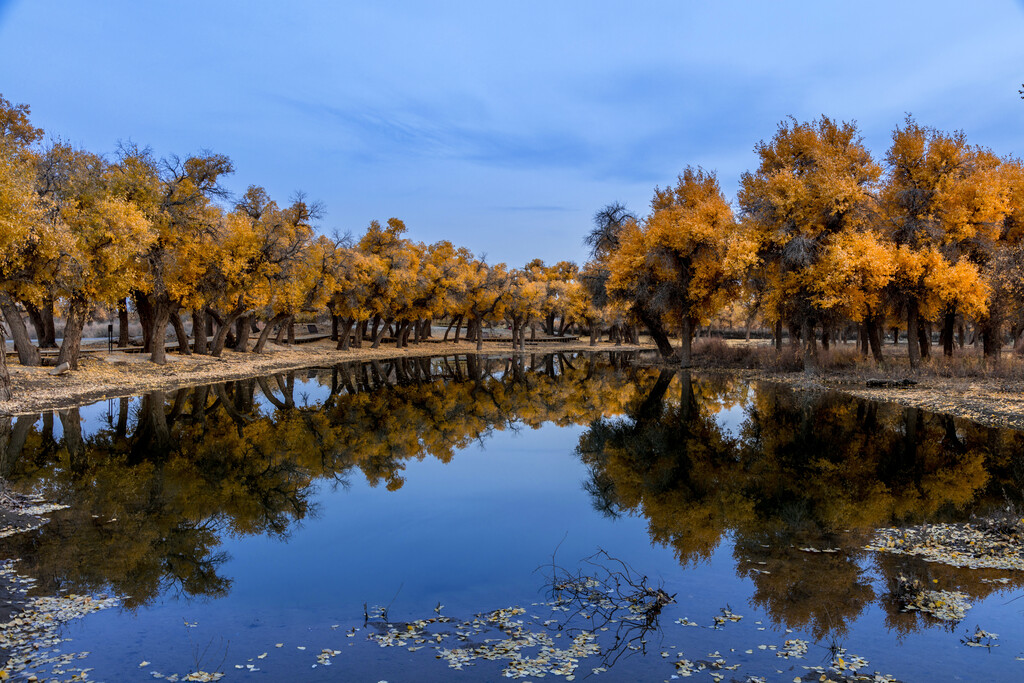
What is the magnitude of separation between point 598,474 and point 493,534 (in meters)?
4.69

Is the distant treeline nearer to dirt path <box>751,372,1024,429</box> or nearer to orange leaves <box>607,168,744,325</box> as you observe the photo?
orange leaves <box>607,168,744,325</box>

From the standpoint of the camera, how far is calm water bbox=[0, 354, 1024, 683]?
287 inches

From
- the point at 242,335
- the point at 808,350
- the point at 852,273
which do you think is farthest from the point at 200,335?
the point at 852,273

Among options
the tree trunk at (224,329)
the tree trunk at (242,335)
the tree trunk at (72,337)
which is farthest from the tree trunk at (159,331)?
the tree trunk at (242,335)

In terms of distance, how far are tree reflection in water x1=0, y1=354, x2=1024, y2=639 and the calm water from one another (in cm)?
7

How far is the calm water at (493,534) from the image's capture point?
287 inches

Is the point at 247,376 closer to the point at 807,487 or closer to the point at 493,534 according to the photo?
the point at 493,534

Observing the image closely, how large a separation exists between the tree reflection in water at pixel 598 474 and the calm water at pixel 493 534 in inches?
2.7

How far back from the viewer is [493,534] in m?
11.6

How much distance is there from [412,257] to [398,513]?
170ft

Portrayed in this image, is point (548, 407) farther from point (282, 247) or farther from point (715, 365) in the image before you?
point (282, 247)

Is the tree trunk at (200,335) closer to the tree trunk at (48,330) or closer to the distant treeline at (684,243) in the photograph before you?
the distant treeline at (684,243)

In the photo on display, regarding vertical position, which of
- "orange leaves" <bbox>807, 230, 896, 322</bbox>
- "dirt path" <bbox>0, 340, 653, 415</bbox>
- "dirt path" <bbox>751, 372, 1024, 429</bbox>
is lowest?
"dirt path" <bbox>751, 372, 1024, 429</bbox>

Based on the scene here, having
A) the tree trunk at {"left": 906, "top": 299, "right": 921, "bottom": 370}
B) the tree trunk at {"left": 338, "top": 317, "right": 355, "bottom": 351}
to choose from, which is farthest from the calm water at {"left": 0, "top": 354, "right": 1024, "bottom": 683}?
the tree trunk at {"left": 338, "top": 317, "right": 355, "bottom": 351}
